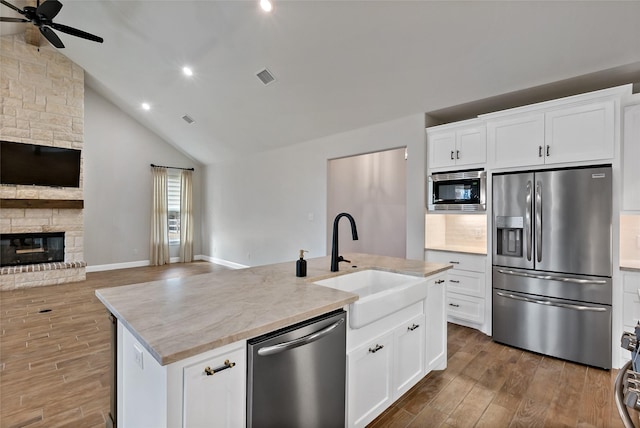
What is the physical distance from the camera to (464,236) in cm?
400

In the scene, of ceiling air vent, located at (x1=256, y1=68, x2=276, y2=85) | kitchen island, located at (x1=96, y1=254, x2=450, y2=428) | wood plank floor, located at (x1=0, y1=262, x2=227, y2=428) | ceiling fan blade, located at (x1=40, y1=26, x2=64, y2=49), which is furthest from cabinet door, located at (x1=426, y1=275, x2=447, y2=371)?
ceiling fan blade, located at (x1=40, y1=26, x2=64, y2=49)

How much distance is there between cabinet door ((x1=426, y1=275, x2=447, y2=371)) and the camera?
232cm

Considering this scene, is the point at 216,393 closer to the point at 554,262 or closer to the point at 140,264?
the point at 554,262

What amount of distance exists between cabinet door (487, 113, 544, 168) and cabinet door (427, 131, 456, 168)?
16.6 inches

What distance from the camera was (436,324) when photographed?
2402 millimetres

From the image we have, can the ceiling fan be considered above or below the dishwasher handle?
above

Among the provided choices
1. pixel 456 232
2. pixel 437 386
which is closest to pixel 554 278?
pixel 456 232

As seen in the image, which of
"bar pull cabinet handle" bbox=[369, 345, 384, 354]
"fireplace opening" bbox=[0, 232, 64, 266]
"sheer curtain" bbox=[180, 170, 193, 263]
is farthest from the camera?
"sheer curtain" bbox=[180, 170, 193, 263]

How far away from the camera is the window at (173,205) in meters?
7.64

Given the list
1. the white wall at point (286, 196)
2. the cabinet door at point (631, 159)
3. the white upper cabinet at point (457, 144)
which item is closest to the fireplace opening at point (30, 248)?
the white wall at point (286, 196)

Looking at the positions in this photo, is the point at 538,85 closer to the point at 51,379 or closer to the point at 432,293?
the point at 432,293

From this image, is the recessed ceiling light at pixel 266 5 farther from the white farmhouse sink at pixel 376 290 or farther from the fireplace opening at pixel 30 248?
the fireplace opening at pixel 30 248

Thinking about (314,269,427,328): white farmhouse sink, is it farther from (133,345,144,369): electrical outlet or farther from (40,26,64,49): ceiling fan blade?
(40,26,64,49): ceiling fan blade

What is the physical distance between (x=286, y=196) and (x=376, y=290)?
3.60 meters
